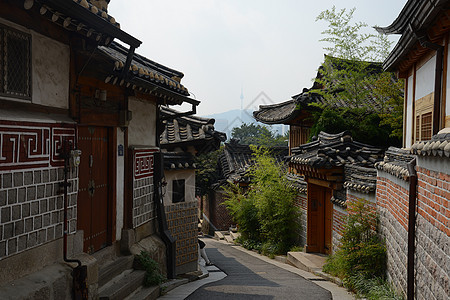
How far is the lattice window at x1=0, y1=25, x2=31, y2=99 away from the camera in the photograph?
15.8 ft

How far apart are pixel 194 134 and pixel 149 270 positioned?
4994 mm

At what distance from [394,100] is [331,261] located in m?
6.58

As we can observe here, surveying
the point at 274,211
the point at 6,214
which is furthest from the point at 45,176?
the point at 274,211

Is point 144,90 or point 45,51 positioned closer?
point 45,51

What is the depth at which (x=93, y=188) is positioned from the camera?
7.62 m

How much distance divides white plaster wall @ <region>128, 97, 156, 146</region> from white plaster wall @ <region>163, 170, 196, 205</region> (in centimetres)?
141

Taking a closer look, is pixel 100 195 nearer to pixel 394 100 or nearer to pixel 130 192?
pixel 130 192

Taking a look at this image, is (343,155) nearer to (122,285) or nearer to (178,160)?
(178,160)

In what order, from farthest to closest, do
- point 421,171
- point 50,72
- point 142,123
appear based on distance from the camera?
point 142,123 → point 50,72 → point 421,171

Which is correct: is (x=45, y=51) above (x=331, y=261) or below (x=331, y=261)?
above

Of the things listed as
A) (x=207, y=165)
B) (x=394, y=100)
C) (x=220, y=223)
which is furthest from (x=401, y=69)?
(x=207, y=165)

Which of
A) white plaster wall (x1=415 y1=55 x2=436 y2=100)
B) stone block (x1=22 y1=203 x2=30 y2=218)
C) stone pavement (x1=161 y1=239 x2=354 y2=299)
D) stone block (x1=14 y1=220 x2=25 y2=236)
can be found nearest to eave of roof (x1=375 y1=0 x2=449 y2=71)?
white plaster wall (x1=415 y1=55 x2=436 y2=100)

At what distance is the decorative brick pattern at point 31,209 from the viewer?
15.7 feet

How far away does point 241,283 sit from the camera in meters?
10.0
